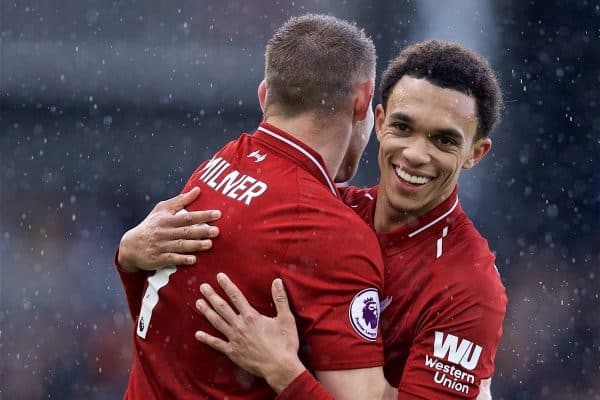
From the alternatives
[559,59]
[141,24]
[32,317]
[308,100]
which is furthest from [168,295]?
[141,24]

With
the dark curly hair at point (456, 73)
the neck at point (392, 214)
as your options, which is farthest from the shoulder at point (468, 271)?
the dark curly hair at point (456, 73)

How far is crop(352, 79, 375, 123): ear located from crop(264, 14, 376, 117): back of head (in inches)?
0.8

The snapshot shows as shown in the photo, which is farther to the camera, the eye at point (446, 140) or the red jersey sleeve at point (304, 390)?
Result: the eye at point (446, 140)

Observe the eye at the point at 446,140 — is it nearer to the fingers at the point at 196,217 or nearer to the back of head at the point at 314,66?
the back of head at the point at 314,66

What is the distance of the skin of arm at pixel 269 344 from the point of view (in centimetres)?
241

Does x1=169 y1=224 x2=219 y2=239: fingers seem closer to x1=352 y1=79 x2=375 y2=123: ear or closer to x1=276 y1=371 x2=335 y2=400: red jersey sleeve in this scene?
x1=276 y1=371 x2=335 y2=400: red jersey sleeve

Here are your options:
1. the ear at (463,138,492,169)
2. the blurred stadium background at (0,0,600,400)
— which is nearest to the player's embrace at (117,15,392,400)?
the ear at (463,138,492,169)

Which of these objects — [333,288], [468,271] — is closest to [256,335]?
[333,288]

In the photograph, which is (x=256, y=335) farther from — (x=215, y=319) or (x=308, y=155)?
(x=308, y=155)

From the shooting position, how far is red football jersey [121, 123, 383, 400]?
7.91 feet

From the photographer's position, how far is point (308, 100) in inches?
104

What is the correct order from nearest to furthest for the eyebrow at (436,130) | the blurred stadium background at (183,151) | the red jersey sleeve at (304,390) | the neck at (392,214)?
the red jersey sleeve at (304,390), the eyebrow at (436,130), the neck at (392,214), the blurred stadium background at (183,151)

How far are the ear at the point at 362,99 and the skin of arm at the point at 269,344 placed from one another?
0.59m

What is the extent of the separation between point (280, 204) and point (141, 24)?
6566mm
